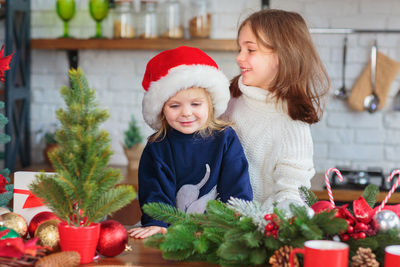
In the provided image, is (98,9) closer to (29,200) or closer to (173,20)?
(173,20)

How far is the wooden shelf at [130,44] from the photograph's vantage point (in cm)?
290

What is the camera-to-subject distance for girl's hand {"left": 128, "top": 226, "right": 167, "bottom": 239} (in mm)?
1398

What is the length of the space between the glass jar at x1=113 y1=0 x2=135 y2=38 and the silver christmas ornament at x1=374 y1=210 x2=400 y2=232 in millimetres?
2168

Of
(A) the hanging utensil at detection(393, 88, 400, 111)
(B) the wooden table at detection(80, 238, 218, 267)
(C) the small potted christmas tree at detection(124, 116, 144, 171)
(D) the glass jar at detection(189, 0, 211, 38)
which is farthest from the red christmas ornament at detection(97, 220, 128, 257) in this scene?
(A) the hanging utensil at detection(393, 88, 400, 111)

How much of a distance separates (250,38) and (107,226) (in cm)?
84

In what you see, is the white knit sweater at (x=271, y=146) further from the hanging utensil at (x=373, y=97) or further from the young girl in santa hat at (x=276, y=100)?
the hanging utensil at (x=373, y=97)

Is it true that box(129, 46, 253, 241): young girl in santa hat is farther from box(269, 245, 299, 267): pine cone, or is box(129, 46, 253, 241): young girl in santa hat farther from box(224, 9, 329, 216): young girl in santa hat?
box(269, 245, 299, 267): pine cone

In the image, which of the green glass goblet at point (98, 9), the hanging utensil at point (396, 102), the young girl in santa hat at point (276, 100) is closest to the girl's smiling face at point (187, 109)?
the young girl in santa hat at point (276, 100)

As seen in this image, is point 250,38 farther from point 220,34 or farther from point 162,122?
point 220,34

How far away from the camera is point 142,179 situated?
1.66 meters

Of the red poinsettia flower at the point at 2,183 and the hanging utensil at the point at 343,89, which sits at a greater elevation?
the hanging utensil at the point at 343,89

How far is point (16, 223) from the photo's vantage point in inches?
48.9

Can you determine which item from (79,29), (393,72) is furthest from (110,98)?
(393,72)

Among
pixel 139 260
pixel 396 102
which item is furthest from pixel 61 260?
pixel 396 102
